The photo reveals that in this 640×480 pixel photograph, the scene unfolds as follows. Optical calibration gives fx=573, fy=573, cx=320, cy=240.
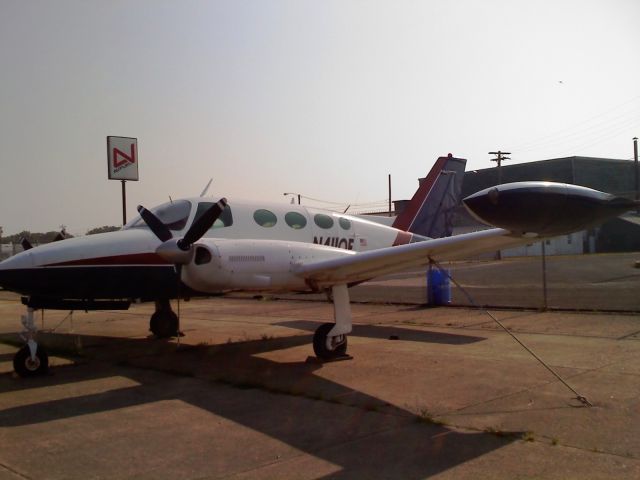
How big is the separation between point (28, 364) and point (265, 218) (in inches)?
185

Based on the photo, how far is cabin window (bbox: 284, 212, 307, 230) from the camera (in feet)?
37.1

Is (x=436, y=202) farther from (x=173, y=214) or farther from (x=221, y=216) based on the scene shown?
(x=173, y=214)

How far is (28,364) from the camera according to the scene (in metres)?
9.15

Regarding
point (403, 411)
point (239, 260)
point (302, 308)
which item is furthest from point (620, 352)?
point (302, 308)

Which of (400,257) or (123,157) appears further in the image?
(123,157)

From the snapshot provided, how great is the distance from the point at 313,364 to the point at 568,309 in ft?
30.1

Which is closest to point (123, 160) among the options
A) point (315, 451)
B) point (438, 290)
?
point (438, 290)

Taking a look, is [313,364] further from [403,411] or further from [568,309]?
[568,309]

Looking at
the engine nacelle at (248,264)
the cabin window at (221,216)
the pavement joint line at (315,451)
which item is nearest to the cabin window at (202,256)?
the engine nacelle at (248,264)

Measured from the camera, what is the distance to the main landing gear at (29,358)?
9.08 m

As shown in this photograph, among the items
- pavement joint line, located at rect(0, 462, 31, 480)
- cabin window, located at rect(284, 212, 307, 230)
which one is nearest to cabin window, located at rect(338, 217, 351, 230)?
cabin window, located at rect(284, 212, 307, 230)

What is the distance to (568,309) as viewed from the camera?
51.4 feet

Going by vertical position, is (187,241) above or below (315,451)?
above

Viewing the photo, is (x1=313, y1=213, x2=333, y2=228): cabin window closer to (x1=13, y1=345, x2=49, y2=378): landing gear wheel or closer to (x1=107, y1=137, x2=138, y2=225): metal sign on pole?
(x1=13, y1=345, x2=49, y2=378): landing gear wheel
